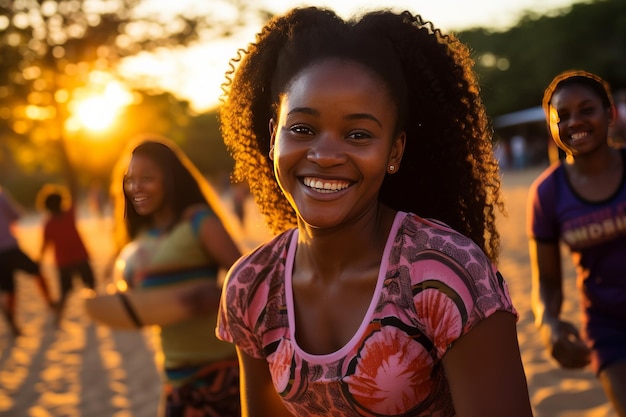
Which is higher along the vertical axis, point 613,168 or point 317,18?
point 317,18

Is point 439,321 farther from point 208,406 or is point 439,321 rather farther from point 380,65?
point 208,406

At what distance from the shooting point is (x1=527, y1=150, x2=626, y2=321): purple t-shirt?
9.80ft

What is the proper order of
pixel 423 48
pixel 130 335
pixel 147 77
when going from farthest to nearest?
pixel 147 77, pixel 130 335, pixel 423 48

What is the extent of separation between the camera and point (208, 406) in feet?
10.0

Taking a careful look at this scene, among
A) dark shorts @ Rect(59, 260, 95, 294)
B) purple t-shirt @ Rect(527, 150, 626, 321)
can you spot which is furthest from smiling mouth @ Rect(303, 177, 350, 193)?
dark shorts @ Rect(59, 260, 95, 294)

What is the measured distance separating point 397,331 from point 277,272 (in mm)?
463

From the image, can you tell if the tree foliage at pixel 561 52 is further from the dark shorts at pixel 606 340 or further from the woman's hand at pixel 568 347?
the woman's hand at pixel 568 347

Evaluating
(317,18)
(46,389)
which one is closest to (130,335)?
(46,389)

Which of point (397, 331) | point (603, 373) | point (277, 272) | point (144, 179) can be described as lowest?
point (603, 373)

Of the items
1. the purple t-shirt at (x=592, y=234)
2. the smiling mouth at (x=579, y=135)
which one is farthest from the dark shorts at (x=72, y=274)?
the smiling mouth at (x=579, y=135)

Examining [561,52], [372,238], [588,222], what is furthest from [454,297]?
[561,52]

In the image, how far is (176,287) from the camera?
305cm

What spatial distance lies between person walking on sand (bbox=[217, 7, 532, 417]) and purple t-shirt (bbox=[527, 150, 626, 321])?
1.19 m

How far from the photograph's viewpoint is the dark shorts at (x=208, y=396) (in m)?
3.05
